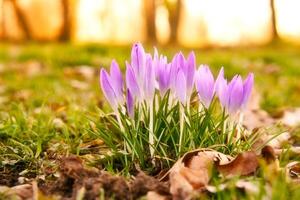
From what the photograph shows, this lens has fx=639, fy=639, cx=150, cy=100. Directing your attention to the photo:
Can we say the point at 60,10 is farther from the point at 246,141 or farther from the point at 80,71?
the point at 246,141

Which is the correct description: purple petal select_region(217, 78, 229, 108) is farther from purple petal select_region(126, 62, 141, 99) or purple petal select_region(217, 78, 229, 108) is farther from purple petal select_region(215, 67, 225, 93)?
purple petal select_region(126, 62, 141, 99)

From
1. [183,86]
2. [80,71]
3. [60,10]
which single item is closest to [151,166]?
[183,86]

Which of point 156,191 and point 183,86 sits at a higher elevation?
point 183,86

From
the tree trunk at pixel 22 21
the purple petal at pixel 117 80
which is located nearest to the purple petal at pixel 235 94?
the purple petal at pixel 117 80

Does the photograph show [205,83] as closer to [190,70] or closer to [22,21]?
[190,70]

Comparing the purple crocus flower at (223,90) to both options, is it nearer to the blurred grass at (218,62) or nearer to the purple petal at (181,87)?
the purple petal at (181,87)

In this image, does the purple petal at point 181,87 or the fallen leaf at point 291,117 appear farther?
the fallen leaf at point 291,117
